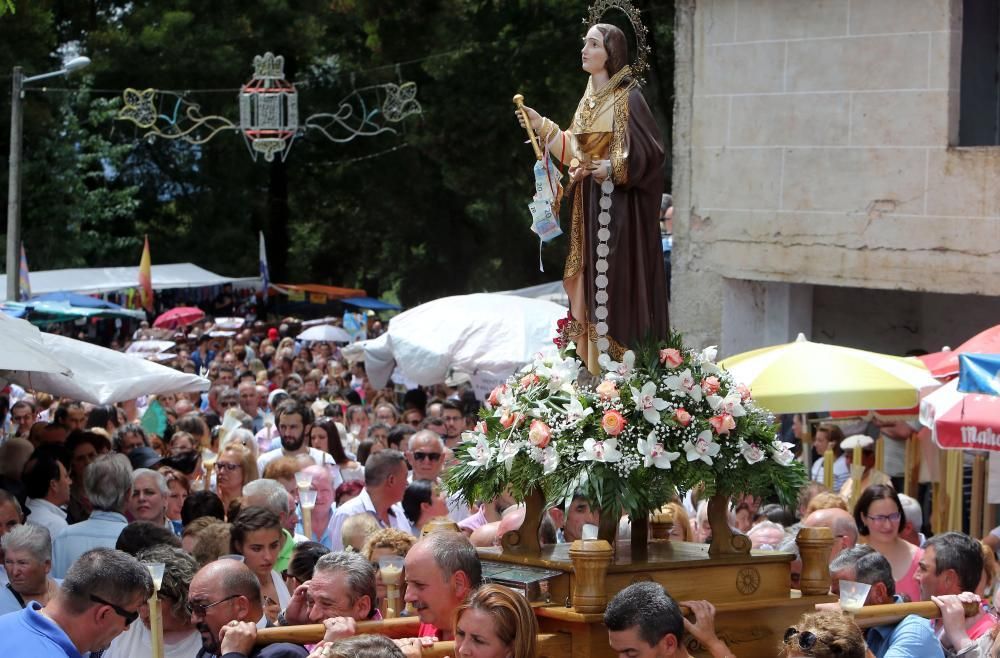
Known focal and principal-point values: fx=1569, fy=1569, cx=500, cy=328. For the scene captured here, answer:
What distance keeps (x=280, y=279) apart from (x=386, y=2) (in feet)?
41.4

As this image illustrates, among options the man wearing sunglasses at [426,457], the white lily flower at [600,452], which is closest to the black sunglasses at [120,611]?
the white lily flower at [600,452]

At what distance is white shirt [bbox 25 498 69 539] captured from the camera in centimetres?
988

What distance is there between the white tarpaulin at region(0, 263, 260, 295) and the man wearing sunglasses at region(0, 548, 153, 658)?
28.3 m

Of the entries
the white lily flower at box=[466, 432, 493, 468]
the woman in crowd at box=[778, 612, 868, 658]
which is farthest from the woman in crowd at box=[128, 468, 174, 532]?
the woman in crowd at box=[778, 612, 868, 658]

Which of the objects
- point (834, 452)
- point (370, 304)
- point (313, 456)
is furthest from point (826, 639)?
point (370, 304)

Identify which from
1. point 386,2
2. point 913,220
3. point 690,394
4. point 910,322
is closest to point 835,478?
point 913,220

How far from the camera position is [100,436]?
12.6m

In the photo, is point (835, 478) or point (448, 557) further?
point (835, 478)

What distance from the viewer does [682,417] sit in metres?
6.26

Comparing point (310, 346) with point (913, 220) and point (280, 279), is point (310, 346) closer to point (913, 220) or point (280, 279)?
point (280, 279)

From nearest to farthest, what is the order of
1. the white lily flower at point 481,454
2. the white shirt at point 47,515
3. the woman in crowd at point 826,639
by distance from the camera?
the woman in crowd at point 826,639 < the white lily flower at point 481,454 < the white shirt at point 47,515

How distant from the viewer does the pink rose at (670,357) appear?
21.1ft

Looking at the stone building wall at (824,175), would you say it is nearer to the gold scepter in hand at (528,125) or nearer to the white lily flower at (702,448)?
the gold scepter in hand at (528,125)

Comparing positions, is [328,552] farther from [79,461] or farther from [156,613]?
[79,461]
